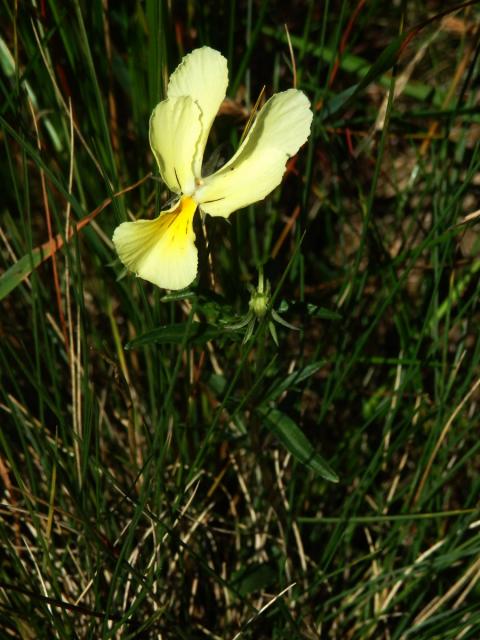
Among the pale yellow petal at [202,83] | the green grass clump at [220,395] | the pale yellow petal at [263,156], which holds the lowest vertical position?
the green grass clump at [220,395]

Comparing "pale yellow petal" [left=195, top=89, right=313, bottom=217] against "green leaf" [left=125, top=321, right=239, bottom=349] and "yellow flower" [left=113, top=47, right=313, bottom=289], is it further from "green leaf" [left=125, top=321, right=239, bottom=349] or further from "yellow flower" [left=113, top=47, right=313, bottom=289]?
"green leaf" [left=125, top=321, right=239, bottom=349]

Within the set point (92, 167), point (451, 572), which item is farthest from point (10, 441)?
point (451, 572)

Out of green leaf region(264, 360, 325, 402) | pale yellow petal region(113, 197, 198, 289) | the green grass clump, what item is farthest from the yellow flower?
green leaf region(264, 360, 325, 402)

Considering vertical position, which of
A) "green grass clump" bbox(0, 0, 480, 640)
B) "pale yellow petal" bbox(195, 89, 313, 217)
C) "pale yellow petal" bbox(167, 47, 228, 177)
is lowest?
"green grass clump" bbox(0, 0, 480, 640)

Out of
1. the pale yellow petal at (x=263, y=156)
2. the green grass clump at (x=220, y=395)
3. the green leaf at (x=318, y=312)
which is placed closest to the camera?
the pale yellow petal at (x=263, y=156)

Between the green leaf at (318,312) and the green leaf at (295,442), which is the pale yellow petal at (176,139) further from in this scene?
the green leaf at (295,442)

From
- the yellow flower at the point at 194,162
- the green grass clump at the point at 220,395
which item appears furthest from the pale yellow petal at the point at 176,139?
the green grass clump at the point at 220,395

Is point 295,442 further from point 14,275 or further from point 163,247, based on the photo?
point 14,275

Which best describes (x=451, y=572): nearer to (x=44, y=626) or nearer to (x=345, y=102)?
(x=44, y=626)
